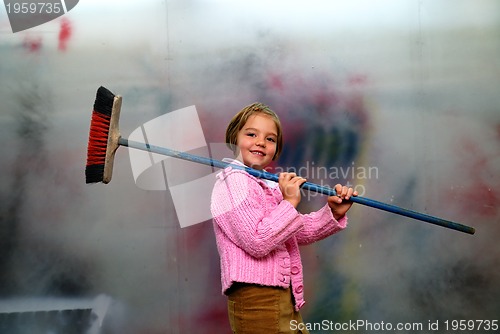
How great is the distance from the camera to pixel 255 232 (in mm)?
1313

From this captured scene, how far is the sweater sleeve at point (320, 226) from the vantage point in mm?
1549

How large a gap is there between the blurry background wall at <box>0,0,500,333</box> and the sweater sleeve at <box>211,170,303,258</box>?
71 cm

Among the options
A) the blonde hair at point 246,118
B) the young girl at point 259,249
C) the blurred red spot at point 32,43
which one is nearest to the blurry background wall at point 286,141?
the blurred red spot at point 32,43

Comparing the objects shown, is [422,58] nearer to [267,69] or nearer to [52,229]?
[267,69]

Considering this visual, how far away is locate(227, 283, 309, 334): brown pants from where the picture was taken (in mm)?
1359

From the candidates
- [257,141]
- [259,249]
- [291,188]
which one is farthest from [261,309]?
[257,141]

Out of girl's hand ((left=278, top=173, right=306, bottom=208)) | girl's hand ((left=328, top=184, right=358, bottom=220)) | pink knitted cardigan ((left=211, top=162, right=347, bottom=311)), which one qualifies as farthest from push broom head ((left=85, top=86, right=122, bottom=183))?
girl's hand ((left=328, top=184, right=358, bottom=220))

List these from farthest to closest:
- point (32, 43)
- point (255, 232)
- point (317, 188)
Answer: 1. point (32, 43)
2. point (317, 188)
3. point (255, 232)

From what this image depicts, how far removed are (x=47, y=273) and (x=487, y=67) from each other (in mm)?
1777

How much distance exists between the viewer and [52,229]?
81.4 inches

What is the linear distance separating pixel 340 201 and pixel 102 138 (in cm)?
65

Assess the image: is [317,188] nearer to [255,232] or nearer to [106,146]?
[255,232]

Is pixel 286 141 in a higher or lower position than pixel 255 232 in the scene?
higher

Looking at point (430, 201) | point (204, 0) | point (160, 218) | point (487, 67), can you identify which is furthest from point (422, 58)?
point (160, 218)
